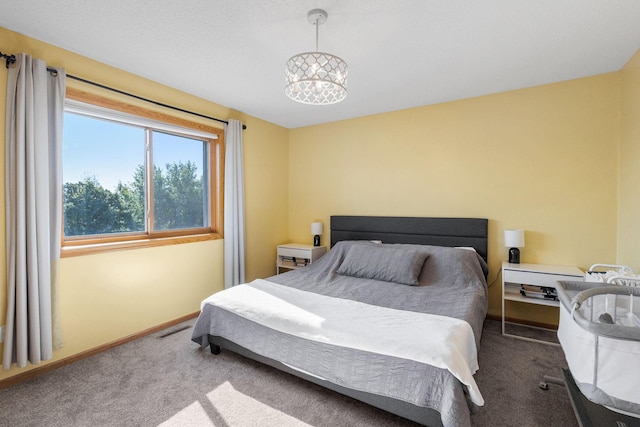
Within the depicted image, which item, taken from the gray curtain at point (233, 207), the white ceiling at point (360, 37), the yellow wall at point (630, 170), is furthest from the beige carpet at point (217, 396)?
the white ceiling at point (360, 37)

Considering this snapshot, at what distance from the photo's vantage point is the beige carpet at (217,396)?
1.69 metres

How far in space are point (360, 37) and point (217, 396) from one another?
2.66 meters

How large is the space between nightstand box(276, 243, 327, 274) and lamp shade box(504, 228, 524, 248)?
224 centimetres

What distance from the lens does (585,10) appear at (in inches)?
70.1

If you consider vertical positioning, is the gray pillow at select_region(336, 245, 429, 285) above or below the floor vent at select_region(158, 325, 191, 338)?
above

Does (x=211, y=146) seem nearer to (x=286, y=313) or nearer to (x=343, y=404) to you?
(x=286, y=313)

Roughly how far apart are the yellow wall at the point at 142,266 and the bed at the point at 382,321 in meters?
0.83

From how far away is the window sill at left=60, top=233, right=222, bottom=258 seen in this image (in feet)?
7.64

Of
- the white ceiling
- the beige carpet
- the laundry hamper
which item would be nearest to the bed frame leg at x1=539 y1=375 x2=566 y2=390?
the beige carpet

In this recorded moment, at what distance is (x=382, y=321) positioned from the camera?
5.98ft

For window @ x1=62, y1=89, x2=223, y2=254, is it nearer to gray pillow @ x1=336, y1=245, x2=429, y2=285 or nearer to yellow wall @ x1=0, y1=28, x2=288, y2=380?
yellow wall @ x1=0, y1=28, x2=288, y2=380

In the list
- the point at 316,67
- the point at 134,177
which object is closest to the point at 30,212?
the point at 134,177

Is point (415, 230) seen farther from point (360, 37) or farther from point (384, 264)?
point (360, 37)

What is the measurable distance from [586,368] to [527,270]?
1614 millimetres
